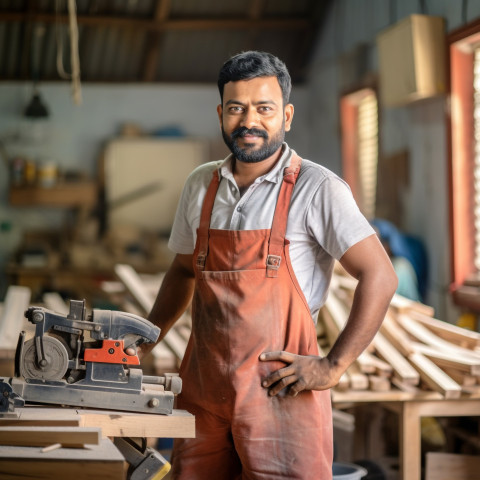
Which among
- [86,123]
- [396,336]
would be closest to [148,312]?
[396,336]

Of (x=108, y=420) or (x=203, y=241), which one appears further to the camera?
(x=203, y=241)

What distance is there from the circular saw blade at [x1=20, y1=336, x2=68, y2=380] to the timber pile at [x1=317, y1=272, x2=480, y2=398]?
1.75 m

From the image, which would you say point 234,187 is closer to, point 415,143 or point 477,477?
point 477,477

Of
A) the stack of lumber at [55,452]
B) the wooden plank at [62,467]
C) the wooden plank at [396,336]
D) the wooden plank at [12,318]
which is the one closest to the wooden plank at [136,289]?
the wooden plank at [12,318]

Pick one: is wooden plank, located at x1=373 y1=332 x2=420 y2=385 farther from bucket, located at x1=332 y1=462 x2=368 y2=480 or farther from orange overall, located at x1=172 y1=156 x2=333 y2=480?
orange overall, located at x1=172 y1=156 x2=333 y2=480

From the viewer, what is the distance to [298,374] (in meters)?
2.42

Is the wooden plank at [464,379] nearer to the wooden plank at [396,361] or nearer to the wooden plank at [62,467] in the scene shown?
the wooden plank at [396,361]

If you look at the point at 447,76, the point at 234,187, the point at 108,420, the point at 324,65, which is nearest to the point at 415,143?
the point at 447,76

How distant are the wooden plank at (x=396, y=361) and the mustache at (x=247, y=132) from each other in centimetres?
160

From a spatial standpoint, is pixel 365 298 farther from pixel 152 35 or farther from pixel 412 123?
pixel 152 35

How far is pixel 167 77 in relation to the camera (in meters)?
10.4

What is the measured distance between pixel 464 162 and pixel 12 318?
3.41m

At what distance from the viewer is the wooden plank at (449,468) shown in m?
3.88

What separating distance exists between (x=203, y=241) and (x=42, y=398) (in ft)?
2.34
